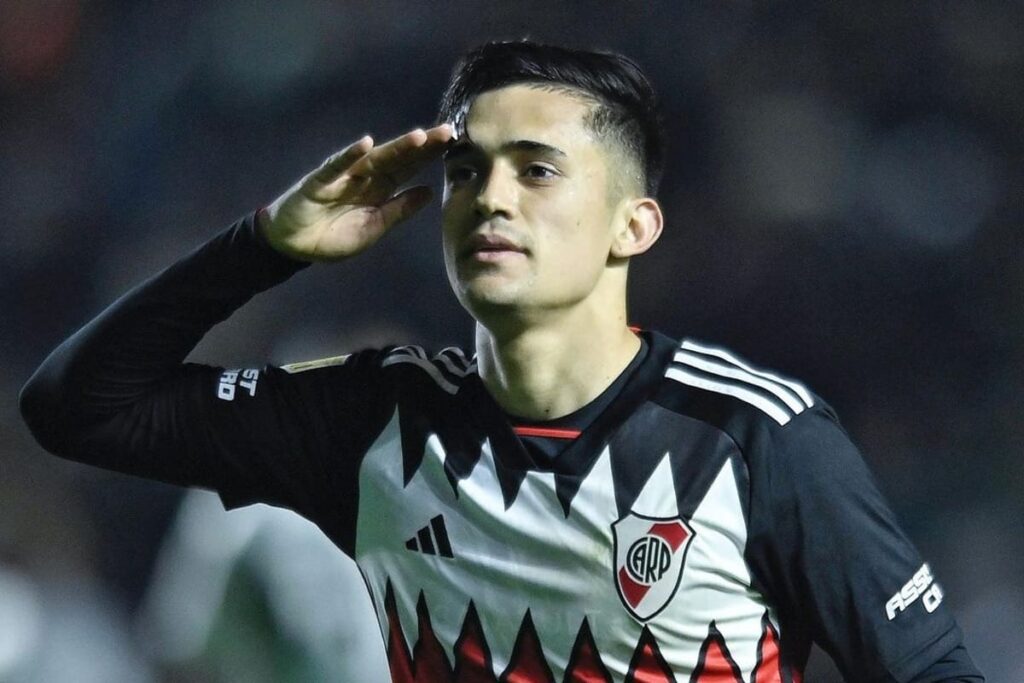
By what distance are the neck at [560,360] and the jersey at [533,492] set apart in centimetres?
4

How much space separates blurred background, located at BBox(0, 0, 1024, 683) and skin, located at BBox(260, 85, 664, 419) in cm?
163

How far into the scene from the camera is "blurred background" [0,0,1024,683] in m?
3.74

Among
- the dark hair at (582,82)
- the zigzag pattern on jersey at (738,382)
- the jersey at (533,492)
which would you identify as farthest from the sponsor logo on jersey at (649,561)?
the dark hair at (582,82)

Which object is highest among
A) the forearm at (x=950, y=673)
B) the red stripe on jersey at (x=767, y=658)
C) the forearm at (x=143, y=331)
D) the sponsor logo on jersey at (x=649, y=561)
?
the forearm at (x=143, y=331)

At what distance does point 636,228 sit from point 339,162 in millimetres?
486

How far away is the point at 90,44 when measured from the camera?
4.24 m

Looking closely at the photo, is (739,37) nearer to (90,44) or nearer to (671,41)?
(671,41)

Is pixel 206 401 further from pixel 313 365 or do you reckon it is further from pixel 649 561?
pixel 649 561

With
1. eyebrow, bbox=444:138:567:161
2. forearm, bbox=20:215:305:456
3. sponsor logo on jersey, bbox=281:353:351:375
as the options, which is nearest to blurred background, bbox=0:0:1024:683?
sponsor logo on jersey, bbox=281:353:351:375

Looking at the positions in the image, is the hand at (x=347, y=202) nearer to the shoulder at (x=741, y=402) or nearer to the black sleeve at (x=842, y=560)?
the shoulder at (x=741, y=402)

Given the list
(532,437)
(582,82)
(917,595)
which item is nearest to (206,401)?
(532,437)

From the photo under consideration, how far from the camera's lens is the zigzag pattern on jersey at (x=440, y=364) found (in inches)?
89.0

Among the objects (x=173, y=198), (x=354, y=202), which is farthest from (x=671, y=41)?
(x=354, y=202)

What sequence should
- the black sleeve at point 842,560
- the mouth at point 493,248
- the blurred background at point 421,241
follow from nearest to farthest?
the black sleeve at point 842,560 < the mouth at point 493,248 < the blurred background at point 421,241
